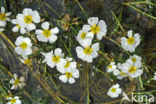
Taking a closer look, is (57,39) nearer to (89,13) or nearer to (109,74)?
(89,13)

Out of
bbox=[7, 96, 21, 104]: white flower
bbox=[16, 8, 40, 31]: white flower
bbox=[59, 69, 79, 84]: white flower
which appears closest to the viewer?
bbox=[16, 8, 40, 31]: white flower

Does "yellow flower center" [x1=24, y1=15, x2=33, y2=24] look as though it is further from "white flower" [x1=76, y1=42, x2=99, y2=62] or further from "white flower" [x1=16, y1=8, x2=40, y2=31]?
"white flower" [x1=76, y1=42, x2=99, y2=62]

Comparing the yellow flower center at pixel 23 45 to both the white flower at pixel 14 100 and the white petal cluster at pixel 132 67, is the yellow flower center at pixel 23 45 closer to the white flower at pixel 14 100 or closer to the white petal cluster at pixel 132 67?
the white flower at pixel 14 100

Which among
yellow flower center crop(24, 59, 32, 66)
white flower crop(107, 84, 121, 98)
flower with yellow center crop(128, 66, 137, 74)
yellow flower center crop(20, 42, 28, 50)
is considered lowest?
white flower crop(107, 84, 121, 98)

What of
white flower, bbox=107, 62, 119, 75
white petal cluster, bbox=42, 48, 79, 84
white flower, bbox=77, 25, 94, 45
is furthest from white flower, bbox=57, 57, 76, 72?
white flower, bbox=107, 62, 119, 75

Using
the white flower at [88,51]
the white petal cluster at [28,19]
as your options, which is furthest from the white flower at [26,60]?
the white flower at [88,51]

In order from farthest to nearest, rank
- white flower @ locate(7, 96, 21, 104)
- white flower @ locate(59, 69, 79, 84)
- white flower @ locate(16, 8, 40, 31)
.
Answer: white flower @ locate(7, 96, 21, 104)
white flower @ locate(59, 69, 79, 84)
white flower @ locate(16, 8, 40, 31)
